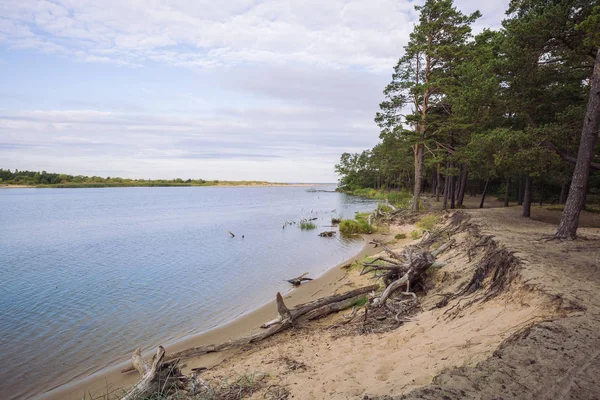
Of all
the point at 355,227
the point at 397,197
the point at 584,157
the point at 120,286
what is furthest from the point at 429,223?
the point at 397,197

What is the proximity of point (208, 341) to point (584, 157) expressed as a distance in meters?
12.3

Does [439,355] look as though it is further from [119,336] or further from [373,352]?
[119,336]

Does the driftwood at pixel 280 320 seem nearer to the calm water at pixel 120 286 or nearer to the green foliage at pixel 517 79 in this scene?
the calm water at pixel 120 286

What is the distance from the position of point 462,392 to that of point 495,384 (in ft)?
1.32

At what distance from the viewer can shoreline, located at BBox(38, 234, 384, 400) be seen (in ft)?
22.4

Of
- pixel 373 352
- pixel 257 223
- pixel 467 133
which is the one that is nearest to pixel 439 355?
pixel 373 352

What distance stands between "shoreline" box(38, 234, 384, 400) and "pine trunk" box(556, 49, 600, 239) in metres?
7.71

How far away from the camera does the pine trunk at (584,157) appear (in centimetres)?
996

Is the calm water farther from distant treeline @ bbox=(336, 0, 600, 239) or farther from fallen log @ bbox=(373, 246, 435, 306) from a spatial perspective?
distant treeline @ bbox=(336, 0, 600, 239)

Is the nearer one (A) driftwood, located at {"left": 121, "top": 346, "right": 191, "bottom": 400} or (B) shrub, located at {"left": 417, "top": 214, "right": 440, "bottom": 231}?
(A) driftwood, located at {"left": 121, "top": 346, "right": 191, "bottom": 400}

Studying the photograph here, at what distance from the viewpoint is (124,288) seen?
13445 mm

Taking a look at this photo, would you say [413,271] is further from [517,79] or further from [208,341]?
[517,79]

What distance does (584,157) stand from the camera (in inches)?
403

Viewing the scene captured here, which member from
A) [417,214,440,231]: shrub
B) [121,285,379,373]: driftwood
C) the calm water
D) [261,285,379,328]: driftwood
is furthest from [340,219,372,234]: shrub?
[121,285,379,373]: driftwood
